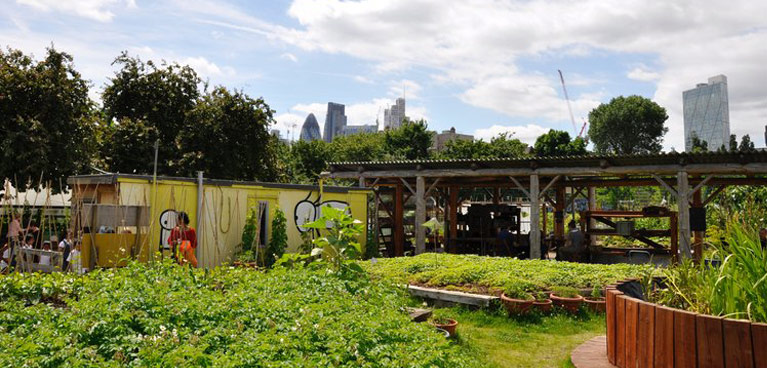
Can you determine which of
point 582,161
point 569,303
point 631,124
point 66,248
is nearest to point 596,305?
point 569,303

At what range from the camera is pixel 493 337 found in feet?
25.8

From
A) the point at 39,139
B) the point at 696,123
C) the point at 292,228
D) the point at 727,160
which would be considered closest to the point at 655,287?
the point at 727,160

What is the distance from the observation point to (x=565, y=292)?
9.33m

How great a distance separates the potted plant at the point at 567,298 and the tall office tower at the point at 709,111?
406 ft

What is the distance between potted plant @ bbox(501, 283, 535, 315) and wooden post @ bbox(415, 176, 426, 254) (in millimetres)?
8749

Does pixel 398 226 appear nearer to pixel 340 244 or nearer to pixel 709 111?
pixel 340 244

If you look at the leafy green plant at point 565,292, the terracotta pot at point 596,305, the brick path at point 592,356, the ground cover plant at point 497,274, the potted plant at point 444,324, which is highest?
the ground cover plant at point 497,274

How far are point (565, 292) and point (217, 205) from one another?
8.73 meters

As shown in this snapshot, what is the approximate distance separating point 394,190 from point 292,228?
6.56m

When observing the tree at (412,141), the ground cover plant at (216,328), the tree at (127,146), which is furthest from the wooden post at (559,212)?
the tree at (412,141)

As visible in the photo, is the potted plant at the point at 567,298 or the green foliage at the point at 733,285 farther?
the potted plant at the point at 567,298

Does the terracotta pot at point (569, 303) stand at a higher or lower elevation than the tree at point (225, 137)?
lower

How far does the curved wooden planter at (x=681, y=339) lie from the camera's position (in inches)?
165

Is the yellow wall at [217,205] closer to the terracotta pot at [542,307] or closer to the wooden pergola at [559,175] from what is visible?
the wooden pergola at [559,175]
